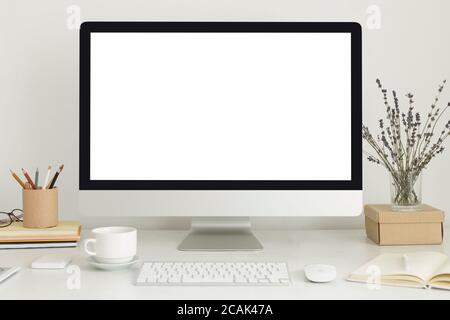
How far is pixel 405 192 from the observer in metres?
1.39

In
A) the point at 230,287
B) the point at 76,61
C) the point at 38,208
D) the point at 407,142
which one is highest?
the point at 76,61

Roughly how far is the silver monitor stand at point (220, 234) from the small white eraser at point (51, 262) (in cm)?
28

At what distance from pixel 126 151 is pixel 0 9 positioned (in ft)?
2.26

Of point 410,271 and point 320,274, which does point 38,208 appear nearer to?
point 320,274

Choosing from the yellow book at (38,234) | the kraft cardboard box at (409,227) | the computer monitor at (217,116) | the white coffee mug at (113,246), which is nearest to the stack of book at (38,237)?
the yellow book at (38,234)

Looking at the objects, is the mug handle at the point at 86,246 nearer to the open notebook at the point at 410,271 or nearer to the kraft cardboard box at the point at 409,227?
the open notebook at the point at 410,271

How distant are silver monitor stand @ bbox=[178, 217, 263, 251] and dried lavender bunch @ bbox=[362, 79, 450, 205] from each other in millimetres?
414

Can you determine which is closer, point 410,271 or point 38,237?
point 410,271

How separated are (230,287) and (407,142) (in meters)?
0.77

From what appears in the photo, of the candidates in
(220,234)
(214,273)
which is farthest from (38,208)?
(214,273)

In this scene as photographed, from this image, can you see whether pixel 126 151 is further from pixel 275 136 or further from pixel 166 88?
pixel 275 136

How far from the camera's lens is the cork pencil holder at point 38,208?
4.46 feet
